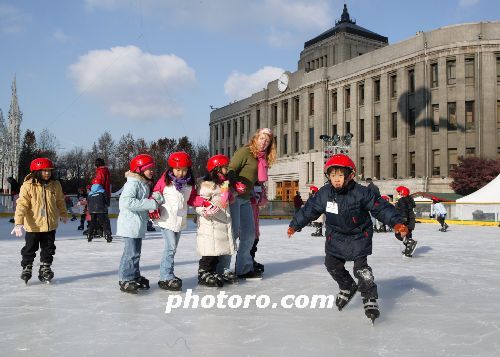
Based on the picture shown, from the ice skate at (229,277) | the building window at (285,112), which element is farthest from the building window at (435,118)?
the ice skate at (229,277)

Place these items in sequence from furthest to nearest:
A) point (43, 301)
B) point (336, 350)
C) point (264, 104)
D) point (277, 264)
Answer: point (264, 104)
point (277, 264)
point (43, 301)
point (336, 350)

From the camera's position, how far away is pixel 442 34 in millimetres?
35719

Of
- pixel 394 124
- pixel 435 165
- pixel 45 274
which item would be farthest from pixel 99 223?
pixel 394 124

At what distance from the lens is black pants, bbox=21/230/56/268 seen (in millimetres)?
5523

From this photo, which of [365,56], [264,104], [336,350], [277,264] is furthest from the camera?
[264,104]

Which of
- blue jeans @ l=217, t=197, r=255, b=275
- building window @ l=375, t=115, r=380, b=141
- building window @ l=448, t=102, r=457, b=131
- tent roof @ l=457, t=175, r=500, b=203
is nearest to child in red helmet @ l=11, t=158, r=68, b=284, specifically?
blue jeans @ l=217, t=197, r=255, b=275

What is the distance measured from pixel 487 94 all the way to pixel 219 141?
34.3m

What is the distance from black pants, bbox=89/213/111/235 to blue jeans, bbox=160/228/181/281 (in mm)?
6412

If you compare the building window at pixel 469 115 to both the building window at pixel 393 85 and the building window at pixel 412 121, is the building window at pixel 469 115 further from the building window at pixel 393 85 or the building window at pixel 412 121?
the building window at pixel 393 85

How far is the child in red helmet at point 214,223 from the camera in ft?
16.7

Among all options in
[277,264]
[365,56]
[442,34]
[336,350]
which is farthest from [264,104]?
[336,350]

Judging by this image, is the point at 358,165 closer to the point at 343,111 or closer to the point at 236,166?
the point at 343,111

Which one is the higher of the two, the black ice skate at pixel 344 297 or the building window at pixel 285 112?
the building window at pixel 285 112

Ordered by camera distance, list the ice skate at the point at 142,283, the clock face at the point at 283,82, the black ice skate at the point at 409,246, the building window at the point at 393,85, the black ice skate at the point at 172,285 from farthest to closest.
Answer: the clock face at the point at 283,82 → the building window at the point at 393,85 → the black ice skate at the point at 409,246 → the ice skate at the point at 142,283 → the black ice skate at the point at 172,285
